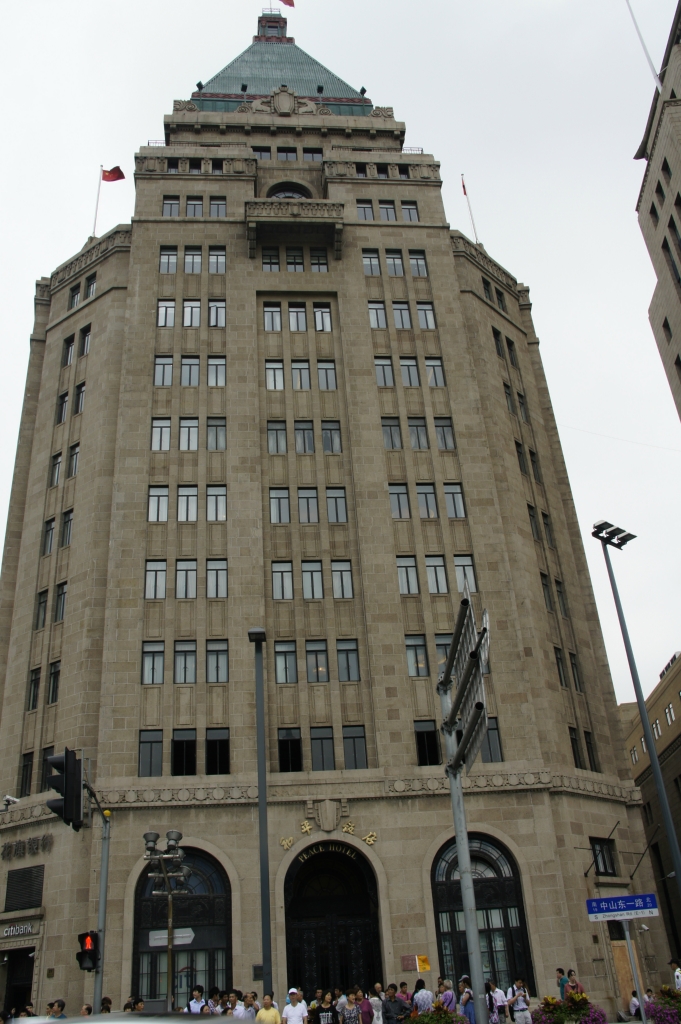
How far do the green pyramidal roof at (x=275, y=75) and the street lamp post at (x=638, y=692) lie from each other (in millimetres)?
43174

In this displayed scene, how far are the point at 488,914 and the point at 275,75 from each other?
5814cm

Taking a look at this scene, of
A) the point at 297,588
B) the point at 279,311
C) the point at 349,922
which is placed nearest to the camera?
the point at 349,922

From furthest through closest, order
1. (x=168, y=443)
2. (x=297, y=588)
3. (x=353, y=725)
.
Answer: (x=168, y=443) → (x=297, y=588) → (x=353, y=725)

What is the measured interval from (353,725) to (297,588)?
6543mm

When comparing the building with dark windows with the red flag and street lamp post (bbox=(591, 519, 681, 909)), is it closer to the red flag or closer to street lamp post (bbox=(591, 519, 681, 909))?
the red flag

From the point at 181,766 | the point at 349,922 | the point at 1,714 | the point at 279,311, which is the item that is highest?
the point at 279,311

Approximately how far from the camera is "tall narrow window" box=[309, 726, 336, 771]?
118ft

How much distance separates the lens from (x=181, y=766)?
3500 centimetres

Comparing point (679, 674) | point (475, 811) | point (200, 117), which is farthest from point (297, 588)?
point (679, 674)

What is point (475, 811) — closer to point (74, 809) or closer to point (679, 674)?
point (74, 809)

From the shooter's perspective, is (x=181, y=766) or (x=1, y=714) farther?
(x=1, y=714)

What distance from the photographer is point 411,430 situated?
43.2m

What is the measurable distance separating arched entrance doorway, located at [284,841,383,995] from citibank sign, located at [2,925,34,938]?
32.3ft

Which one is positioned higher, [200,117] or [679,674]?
[200,117]
